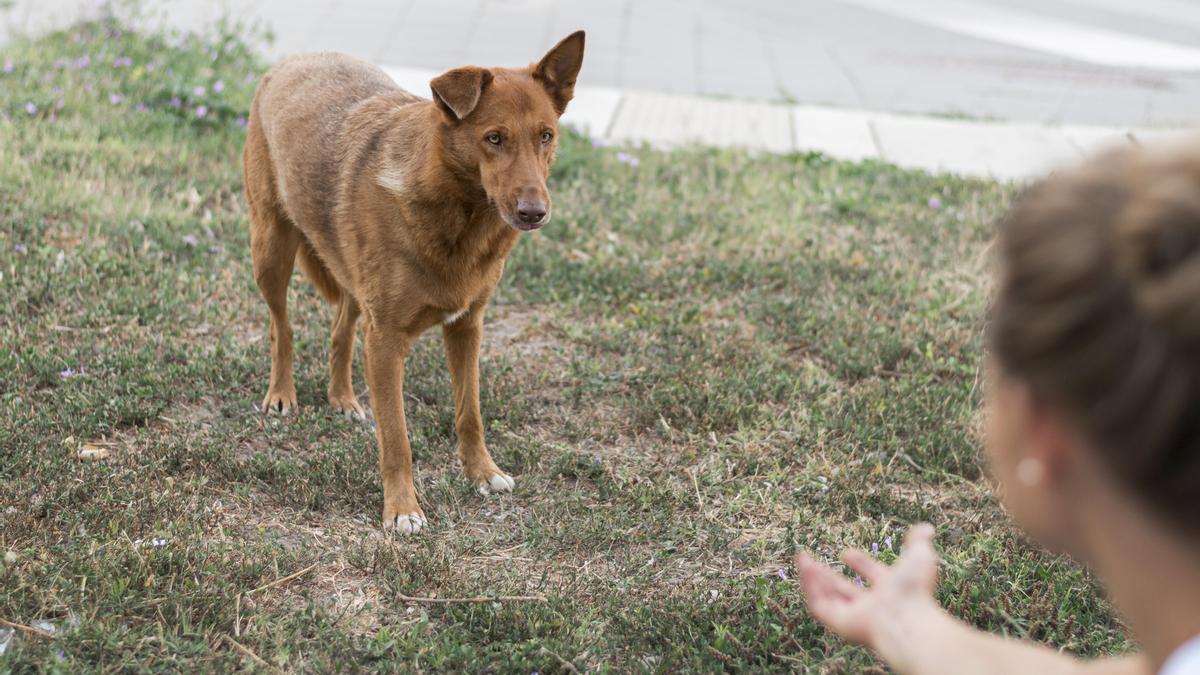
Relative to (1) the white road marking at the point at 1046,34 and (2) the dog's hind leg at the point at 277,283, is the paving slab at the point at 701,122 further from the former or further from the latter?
(1) the white road marking at the point at 1046,34

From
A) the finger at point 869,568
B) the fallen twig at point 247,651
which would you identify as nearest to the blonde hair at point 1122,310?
the finger at point 869,568

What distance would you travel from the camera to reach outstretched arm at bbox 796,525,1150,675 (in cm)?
148

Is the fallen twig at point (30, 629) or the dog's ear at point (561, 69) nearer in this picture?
the fallen twig at point (30, 629)

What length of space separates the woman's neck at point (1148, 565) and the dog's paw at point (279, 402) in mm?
3952

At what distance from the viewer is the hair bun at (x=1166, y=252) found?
3.42ft

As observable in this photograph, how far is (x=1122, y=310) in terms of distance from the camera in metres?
1.08

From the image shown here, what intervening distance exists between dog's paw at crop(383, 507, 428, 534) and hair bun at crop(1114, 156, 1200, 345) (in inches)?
125

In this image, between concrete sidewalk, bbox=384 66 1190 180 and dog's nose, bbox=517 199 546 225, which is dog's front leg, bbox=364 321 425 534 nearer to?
dog's nose, bbox=517 199 546 225

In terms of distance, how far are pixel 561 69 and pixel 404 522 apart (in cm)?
165

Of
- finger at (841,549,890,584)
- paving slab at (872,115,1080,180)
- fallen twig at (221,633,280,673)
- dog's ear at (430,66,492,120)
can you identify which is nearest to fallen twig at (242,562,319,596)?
fallen twig at (221,633,280,673)

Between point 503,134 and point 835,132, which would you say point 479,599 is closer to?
point 503,134

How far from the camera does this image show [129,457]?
13.6 feet

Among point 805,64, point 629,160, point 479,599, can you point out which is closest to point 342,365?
point 479,599

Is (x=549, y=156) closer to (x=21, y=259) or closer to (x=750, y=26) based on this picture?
(x=21, y=259)
